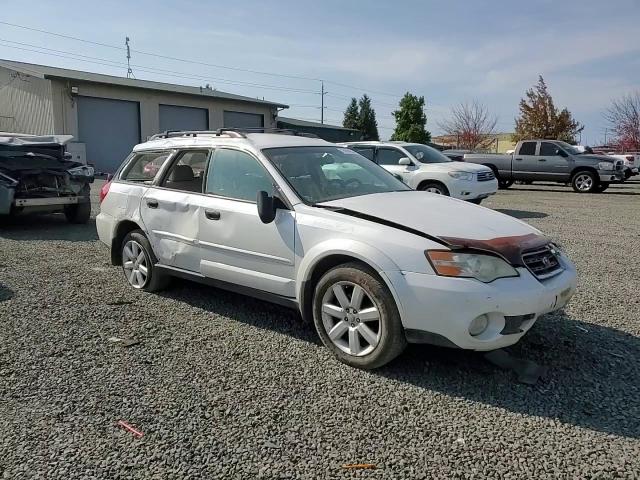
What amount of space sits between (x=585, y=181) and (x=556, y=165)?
3.56ft

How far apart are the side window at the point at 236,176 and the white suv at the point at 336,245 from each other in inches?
0.5

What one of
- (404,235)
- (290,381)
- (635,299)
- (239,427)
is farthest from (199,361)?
(635,299)

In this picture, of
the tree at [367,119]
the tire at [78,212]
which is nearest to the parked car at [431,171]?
the tire at [78,212]

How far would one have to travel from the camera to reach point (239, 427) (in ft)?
10.0

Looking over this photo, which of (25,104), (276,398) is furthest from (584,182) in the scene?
(25,104)

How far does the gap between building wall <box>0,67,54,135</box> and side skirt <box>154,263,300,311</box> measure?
2112 centimetres

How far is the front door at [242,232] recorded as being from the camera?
4227 mm

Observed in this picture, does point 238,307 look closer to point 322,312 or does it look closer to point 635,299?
point 322,312

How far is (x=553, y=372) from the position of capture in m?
3.77

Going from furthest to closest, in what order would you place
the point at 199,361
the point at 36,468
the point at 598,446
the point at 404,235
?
1. the point at 199,361
2. the point at 404,235
3. the point at 598,446
4. the point at 36,468

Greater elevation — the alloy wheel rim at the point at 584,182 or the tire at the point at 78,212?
the alloy wheel rim at the point at 584,182

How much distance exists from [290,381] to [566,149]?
18.4m

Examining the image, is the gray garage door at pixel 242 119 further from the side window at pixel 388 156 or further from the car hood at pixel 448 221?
the car hood at pixel 448 221

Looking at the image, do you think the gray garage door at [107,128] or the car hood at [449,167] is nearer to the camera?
the car hood at [449,167]
